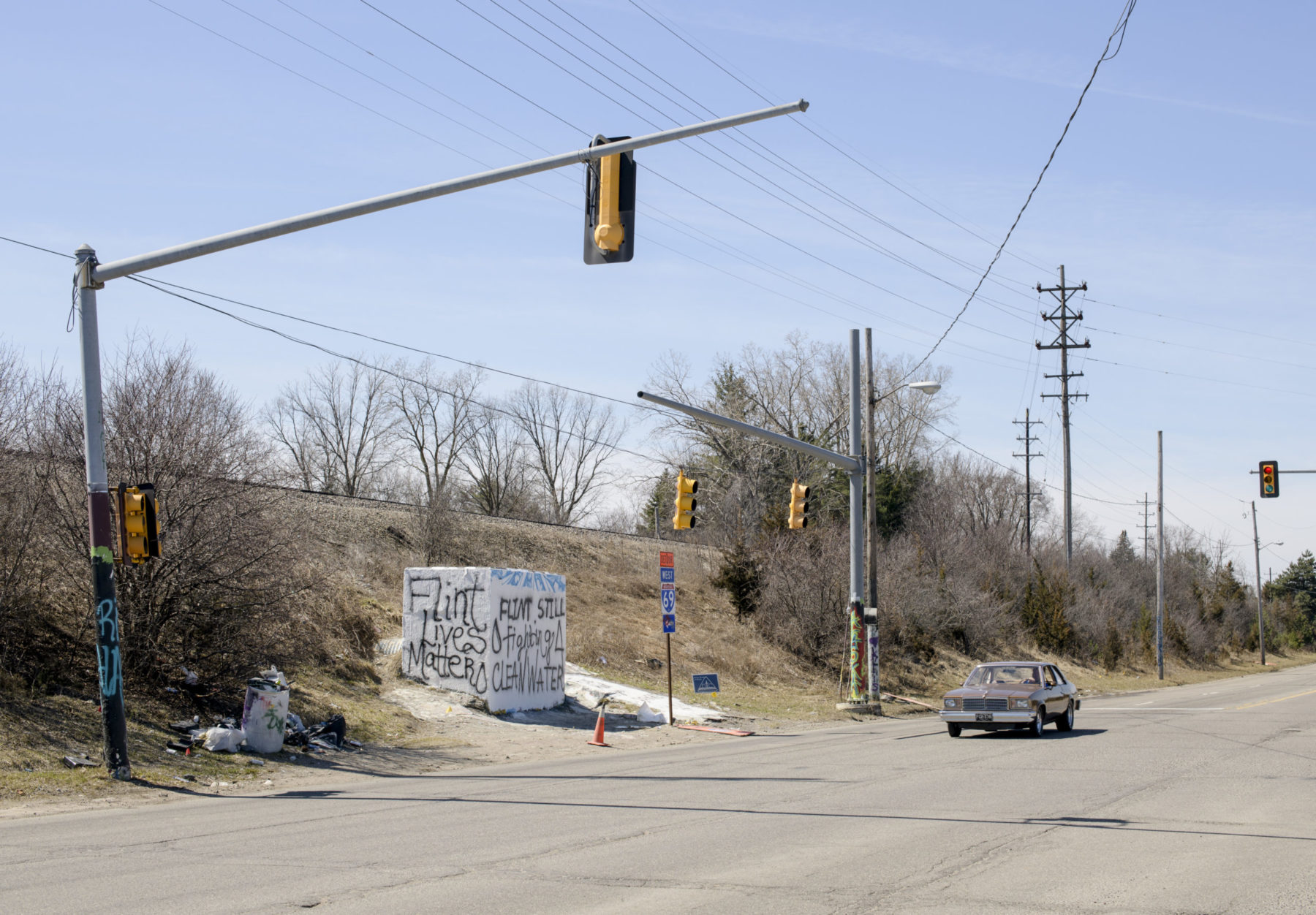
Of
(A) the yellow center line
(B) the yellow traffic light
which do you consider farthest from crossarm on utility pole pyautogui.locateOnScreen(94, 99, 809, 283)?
(A) the yellow center line

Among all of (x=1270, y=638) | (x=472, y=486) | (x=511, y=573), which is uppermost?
(x=472, y=486)

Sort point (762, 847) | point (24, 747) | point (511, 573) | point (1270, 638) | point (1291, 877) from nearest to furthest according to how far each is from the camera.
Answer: point (1291, 877) < point (762, 847) < point (24, 747) < point (511, 573) < point (1270, 638)

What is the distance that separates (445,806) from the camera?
12.2 metres

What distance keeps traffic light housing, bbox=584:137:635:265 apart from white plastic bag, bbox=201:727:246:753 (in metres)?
9.58

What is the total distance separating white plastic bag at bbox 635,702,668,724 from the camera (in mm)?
24688

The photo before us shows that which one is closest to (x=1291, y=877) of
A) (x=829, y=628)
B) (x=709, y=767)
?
(x=709, y=767)

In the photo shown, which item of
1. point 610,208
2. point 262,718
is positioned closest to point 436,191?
point 610,208

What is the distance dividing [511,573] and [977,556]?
38.3m

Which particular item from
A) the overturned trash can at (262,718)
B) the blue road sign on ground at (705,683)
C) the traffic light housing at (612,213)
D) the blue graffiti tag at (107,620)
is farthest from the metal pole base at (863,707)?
the traffic light housing at (612,213)

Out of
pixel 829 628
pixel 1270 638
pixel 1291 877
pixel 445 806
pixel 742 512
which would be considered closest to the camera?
pixel 1291 877

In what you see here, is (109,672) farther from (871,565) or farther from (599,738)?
(871,565)

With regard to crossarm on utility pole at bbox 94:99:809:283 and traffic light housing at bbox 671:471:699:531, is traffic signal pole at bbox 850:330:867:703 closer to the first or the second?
traffic light housing at bbox 671:471:699:531

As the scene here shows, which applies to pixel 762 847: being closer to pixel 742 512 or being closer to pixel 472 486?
pixel 742 512

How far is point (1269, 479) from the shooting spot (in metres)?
34.8
